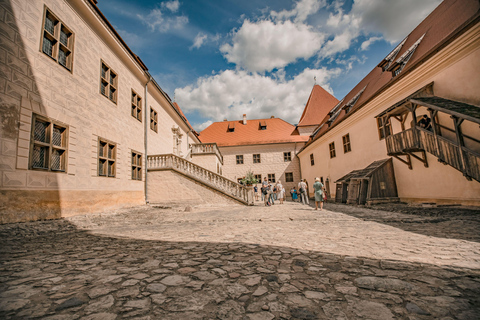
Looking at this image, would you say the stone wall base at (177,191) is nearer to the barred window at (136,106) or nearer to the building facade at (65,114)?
the building facade at (65,114)

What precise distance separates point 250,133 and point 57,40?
25017 millimetres

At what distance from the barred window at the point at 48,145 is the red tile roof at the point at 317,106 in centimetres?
2626

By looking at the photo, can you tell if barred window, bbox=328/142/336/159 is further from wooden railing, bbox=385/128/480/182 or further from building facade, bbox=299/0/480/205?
wooden railing, bbox=385/128/480/182

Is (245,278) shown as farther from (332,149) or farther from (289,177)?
(289,177)

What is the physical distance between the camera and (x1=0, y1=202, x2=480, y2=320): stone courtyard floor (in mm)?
1606

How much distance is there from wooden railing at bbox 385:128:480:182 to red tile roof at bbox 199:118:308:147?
1840cm

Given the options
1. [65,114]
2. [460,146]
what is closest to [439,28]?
[460,146]

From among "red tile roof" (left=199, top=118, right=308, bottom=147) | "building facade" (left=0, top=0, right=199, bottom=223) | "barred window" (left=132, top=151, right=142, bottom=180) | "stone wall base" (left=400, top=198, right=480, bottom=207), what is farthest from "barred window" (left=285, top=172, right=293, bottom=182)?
"barred window" (left=132, top=151, right=142, bottom=180)

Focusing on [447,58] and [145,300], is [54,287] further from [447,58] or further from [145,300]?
[447,58]

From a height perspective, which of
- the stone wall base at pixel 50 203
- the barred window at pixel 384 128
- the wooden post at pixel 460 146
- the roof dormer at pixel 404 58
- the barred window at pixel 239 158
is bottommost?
the stone wall base at pixel 50 203

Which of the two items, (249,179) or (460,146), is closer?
(460,146)

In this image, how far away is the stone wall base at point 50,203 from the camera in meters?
5.01

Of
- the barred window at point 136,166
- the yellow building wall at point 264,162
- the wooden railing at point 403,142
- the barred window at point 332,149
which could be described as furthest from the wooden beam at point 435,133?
the yellow building wall at point 264,162

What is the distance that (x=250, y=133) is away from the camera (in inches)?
1205
